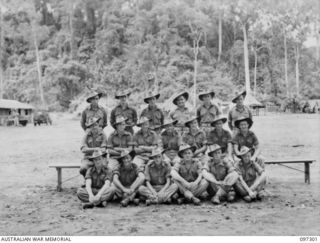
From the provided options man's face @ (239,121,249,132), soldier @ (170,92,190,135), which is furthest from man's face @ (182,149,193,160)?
soldier @ (170,92,190,135)

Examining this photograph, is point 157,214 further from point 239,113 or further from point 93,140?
point 239,113

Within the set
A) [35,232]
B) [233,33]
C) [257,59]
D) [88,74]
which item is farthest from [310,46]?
[35,232]

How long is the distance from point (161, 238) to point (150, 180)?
1965 mm

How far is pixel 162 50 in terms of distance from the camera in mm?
52531

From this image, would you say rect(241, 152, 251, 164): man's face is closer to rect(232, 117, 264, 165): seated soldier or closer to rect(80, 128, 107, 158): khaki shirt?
rect(232, 117, 264, 165): seated soldier

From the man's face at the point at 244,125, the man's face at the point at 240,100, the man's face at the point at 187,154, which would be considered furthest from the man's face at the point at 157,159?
the man's face at the point at 240,100

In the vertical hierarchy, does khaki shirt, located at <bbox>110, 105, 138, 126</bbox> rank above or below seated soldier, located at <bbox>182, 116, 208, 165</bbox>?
above

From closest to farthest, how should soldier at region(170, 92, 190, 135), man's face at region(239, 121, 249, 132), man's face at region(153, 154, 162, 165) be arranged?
man's face at region(153, 154, 162, 165), man's face at region(239, 121, 249, 132), soldier at region(170, 92, 190, 135)

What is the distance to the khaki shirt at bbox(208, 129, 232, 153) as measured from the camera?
707cm

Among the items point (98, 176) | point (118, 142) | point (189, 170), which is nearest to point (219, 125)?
point (189, 170)

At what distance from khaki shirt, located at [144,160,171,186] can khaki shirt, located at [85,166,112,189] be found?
0.65m

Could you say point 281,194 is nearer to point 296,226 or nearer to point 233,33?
point 296,226

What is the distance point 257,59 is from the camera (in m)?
52.8

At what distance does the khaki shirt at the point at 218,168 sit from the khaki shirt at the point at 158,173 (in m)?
0.63
